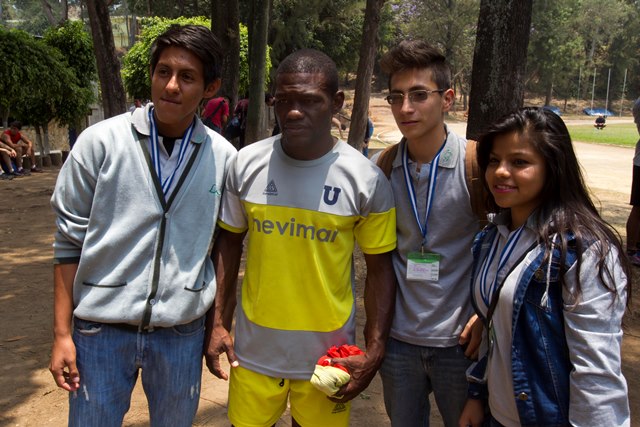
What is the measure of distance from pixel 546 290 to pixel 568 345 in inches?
7.0

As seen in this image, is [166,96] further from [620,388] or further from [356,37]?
[356,37]

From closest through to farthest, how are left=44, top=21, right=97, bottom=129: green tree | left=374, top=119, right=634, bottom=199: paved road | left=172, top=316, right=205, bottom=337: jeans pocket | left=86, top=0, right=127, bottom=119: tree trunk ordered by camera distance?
left=172, top=316, right=205, bottom=337: jeans pocket, left=86, top=0, right=127, bottom=119: tree trunk, left=374, top=119, right=634, bottom=199: paved road, left=44, top=21, right=97, bottom=129: green tree

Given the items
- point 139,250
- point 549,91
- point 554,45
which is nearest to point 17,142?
point 139,250

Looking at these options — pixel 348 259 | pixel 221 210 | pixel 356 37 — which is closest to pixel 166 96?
pixel 221 210

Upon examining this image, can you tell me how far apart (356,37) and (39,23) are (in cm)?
7511

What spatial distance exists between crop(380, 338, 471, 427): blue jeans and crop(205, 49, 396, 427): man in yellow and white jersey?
0.18 m

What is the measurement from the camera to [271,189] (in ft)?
7.57

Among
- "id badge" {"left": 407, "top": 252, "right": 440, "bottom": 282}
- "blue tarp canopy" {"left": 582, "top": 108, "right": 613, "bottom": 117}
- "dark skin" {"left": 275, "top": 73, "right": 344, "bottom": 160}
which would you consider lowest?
"blue tarp canopy" {"left": 582, "top": 108, "right": 613, "bottom": 117}

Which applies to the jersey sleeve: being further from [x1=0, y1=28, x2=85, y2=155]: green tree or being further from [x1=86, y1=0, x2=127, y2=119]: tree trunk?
[x1=0, y1=28, x2=85, y2=155]: green tree

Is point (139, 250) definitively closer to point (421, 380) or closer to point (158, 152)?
point (158, 152)

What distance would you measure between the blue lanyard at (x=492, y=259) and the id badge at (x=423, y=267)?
0.80ft

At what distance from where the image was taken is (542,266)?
6.16ft

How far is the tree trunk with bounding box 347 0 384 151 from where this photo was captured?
1034 cm

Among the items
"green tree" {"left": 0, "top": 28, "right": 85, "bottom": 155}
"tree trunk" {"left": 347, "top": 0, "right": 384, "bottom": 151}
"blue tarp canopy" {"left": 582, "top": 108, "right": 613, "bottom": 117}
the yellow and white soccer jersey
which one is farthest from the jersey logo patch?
"blue tarp canopy" {"left": 582, "top": 108, "right": 613, "bottom": 117}
